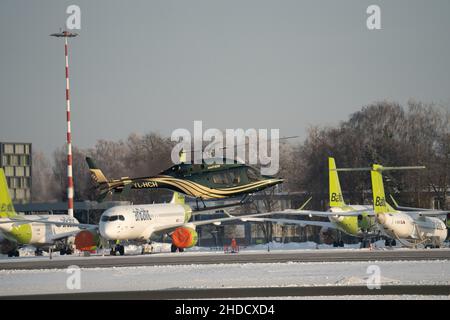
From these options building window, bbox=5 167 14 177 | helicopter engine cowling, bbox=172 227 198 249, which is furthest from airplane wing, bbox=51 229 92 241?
building window, bbox=5 167 14 177

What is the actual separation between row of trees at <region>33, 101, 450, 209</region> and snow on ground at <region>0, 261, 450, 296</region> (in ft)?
174

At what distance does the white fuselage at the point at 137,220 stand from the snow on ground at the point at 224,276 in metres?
17.1

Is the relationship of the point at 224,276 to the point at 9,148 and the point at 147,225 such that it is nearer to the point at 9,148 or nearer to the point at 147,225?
the point at 147,225

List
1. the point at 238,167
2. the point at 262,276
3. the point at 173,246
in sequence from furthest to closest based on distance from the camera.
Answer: the point at 173,246 → the point at 238,167 → the point at 262,276

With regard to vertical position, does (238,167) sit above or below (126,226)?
above

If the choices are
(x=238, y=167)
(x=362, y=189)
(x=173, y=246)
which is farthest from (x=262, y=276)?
(x=362, y=189)

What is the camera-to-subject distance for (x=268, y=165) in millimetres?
114500

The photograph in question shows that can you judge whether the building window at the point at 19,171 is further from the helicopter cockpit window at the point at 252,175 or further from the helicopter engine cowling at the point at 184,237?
the helicopter cockpit window at the point at 252,175

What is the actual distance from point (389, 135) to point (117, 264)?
205 ft


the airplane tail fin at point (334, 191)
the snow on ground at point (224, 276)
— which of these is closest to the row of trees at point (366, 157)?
the airplane tail fin at point (334, 191)

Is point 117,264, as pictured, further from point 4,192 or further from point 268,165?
point 268,165

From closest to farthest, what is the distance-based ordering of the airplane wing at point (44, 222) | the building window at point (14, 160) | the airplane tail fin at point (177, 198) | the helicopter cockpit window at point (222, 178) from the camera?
1. the helicopter cockpit window at point (222, 178)
2. the airplane wing at point (44, 222)
3. the airplane tail fin at point (177, 198)
4. the building window at point (14, 160)

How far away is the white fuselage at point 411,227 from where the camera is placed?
6570cm

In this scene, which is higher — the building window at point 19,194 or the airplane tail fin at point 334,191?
the airplane tail fin at point 334,191
